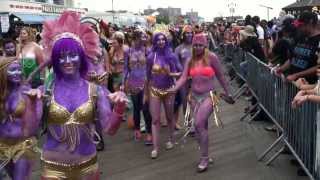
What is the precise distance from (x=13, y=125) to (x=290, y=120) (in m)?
3.38

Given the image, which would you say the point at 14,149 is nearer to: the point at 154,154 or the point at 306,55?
the point at 154,154

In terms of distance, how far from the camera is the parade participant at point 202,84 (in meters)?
7.14

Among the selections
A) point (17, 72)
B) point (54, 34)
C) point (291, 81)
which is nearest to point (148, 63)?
point (291, 81)

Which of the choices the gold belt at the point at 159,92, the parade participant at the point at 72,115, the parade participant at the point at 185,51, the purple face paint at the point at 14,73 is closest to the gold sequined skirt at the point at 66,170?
the parade participant at the point at 72,115

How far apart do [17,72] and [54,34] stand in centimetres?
86

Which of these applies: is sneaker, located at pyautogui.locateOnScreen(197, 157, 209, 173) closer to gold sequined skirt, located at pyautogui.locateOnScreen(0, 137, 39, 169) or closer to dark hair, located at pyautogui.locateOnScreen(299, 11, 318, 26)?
dark hair, located at pyautogui.locateOnScreen(299, 11, 318, 26)

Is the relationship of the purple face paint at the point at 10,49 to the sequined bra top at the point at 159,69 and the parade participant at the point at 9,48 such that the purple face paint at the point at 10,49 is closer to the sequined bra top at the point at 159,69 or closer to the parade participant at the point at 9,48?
the parade participant at the point at 9,48

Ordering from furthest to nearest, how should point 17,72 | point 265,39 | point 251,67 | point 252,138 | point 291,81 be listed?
point 265,39
point 251,67
point 252,138
point 291,81
point 17,72

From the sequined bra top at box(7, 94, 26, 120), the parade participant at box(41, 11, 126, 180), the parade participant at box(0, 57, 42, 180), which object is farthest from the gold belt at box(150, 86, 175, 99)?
the parade participant at box(41, 11, 126, 180)

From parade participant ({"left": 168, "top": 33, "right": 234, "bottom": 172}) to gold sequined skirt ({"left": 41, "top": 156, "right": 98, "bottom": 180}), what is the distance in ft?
10.9

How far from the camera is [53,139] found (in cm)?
395

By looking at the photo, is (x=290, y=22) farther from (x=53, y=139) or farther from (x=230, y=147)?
(x=53, y=139)

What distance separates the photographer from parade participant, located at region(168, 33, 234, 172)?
7.14m

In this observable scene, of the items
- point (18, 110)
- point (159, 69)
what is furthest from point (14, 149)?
point (159, 69)
